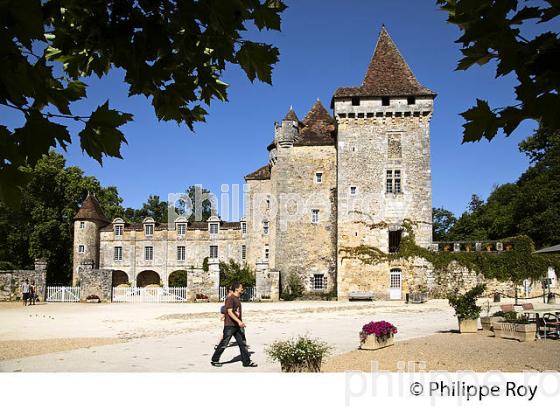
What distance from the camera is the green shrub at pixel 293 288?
101 ft

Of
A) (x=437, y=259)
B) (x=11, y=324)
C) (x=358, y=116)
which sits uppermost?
(x=358, y=116)

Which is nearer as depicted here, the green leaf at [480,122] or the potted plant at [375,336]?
the green leaf at [480,122]

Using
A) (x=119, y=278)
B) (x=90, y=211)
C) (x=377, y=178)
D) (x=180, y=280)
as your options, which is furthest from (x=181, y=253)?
(x=377, y=178)

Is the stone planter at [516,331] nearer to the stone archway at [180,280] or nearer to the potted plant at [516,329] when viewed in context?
the potted plant at [516,329]

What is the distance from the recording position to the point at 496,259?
93.5ft

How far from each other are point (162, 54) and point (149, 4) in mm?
237

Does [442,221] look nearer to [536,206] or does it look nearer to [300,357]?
[536,206]

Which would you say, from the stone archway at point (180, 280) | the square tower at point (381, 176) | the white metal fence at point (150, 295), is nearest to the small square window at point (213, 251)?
the stone archway at point (180, 280)

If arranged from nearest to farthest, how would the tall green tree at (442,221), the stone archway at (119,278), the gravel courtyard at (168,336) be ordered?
1. the gravel courtyard at (168,336)
2. the stone archway at (119,278)
3. the tall green tree at (442,221)

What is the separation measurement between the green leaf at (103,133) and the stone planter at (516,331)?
36.9ft

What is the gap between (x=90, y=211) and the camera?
1688 inches
